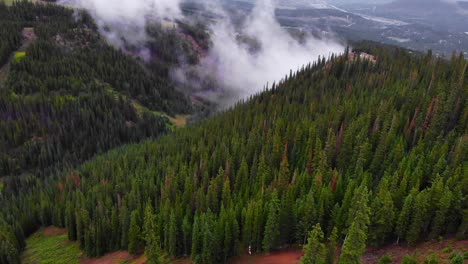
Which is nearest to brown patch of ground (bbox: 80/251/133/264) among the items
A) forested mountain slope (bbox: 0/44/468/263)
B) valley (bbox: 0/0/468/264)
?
valley (bbox: 0/0/468/264)

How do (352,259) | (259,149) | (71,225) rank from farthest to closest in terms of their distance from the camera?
1. (259,149)
2. (71,225)
3. (352,259)

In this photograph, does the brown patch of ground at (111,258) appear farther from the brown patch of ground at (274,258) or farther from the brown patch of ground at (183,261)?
the brown patch of ground at (274,258)

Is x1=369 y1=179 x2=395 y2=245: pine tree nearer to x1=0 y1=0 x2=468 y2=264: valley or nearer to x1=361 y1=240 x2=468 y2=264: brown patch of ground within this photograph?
x1=0 y1=0 x2=468 y2=264: valley

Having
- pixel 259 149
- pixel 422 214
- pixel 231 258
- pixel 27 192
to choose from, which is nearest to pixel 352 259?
pixel 422 214

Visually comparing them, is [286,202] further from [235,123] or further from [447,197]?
[235,123]

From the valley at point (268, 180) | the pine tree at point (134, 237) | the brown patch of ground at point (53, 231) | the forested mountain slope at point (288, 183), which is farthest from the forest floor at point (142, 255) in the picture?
the forested mountain slope at point (288, 183)

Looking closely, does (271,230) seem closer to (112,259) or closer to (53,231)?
(112,259)
